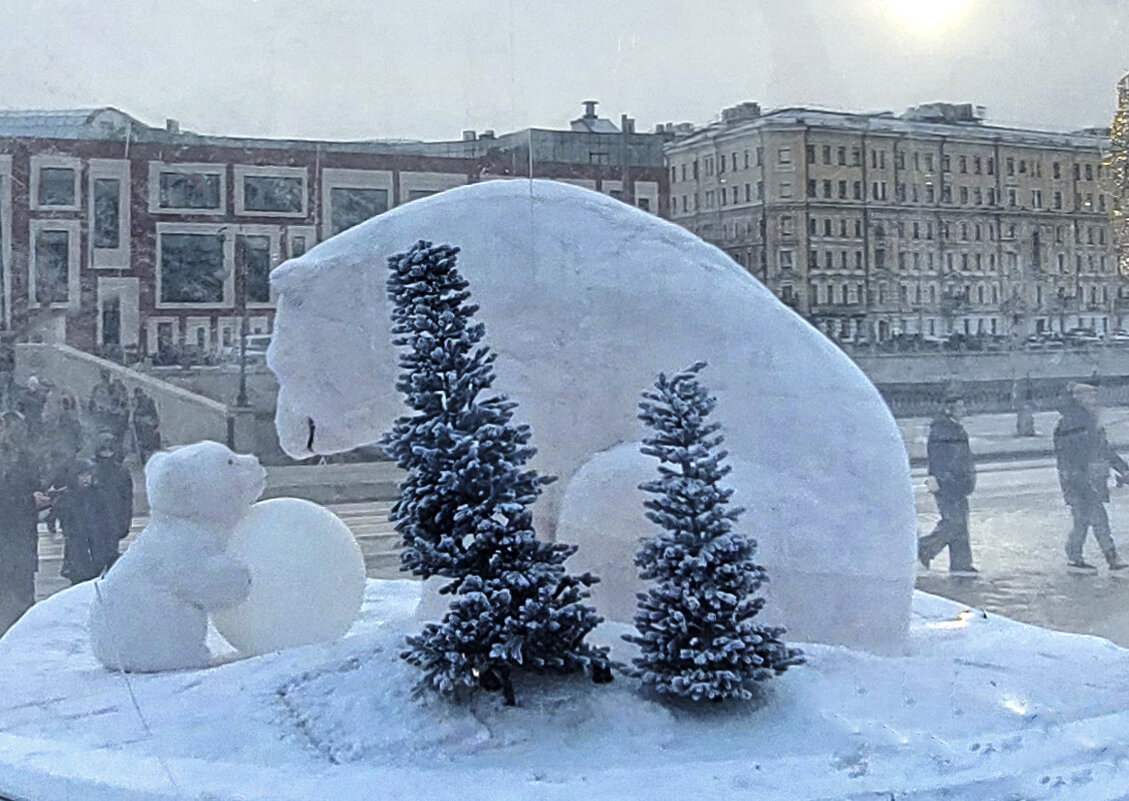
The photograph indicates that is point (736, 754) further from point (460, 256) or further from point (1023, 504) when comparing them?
point (1023, 504)

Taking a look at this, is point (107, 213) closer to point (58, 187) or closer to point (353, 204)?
point (58, 187)

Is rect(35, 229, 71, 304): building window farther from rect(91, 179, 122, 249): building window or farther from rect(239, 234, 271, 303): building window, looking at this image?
rect(239, 234, 271, 303): building window

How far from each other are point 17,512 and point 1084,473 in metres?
3.83

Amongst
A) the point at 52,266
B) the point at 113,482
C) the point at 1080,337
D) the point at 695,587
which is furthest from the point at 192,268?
the point at 1080,337

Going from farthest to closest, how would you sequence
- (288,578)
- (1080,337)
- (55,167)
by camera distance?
(1080,337), (55,167), (288,578)

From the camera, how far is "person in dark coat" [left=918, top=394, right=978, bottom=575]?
4371mm

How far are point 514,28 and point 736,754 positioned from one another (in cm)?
191

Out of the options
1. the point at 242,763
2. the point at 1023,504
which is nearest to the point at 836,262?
the point at 1023,504

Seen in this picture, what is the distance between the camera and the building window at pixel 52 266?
390cm

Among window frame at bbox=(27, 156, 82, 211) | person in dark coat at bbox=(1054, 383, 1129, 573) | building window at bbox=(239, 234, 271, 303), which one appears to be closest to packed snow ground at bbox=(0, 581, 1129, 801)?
building window at bbox=(239, 234, 271, 303)

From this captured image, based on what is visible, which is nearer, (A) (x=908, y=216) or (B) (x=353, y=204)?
(B) (x=353, y=204)

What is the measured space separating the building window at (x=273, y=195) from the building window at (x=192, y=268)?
0.19 metres

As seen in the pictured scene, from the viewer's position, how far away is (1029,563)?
502cm

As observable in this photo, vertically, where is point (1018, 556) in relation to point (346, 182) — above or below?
below
